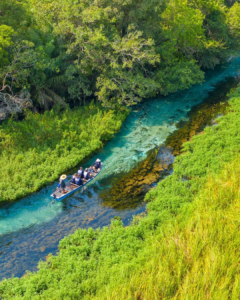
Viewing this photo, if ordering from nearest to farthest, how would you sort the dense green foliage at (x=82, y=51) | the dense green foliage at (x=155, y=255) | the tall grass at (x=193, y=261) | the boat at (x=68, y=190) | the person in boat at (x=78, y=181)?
the tall grass at (x=193, y=261), the dense green foliage at (x=155, y=255), the boat at (x=68, y=190), the person in boat at (x=78, y=181), the dense green foliage at (x=82, y=51)

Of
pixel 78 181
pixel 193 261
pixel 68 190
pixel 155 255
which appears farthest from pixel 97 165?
pixel 193 261

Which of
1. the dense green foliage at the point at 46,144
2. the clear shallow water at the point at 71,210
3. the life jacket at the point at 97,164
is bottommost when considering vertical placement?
the clear shallow water at the point at 71,210

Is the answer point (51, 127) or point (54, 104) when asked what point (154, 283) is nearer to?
point (51, 127)

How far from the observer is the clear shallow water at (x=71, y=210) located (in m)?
12.8

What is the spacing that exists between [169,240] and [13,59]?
17178 millimetres

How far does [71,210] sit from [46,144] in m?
5.95

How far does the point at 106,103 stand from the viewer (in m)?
24.3

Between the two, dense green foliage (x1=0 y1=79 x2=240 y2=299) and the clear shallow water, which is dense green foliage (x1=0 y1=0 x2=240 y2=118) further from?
dense green foliage (x1=0 y1=79 x2=240 y2=299)

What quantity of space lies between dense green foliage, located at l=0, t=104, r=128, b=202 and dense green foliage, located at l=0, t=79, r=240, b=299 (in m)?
5.54

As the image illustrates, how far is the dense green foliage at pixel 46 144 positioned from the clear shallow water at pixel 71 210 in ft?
2.55

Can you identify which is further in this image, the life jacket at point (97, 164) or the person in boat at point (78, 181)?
the life jacket at point (97, 164)

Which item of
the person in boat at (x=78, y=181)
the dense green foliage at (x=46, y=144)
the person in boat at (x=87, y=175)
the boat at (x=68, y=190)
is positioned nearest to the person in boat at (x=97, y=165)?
the boat at (x=68, y=190)

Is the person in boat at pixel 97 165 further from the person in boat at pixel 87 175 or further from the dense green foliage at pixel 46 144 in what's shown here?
the dense green foliage at pixel 46 144

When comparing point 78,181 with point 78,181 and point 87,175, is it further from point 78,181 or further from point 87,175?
point 87,175
